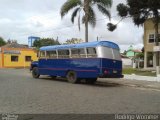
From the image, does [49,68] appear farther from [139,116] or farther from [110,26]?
[139,116]

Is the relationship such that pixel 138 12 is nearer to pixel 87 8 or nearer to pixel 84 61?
pixel 87 8

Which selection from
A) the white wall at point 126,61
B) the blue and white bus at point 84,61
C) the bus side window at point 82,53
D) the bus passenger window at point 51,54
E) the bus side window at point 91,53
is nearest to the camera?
the blue and white bus at point 84,61

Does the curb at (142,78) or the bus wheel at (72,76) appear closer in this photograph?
the bus wheel at (72,76)

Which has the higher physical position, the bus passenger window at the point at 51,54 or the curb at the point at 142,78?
the bus passenger window at the point at 51,54

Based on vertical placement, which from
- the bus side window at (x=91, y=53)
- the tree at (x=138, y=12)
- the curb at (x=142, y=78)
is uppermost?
the tree at (x=138, y=12)

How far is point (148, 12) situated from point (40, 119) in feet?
82.2

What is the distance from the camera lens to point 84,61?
2058cm

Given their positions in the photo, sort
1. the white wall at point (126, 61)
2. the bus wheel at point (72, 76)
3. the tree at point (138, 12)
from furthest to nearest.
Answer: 1. the white wall at point (126, 61)
2. the tree at point (138, 12)
3. the bus wheel at point (72, 76)

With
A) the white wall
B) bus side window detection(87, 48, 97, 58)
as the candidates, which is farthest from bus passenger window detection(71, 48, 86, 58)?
the white wall

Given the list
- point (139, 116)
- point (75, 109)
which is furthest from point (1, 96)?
point (139, 116)

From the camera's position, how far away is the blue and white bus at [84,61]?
19.7m

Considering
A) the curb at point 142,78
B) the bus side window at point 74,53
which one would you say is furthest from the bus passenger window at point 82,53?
the curb at point 142,78

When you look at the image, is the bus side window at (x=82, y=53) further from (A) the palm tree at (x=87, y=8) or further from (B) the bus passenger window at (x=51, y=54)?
(A) the palm tree at (x=87, y=8)

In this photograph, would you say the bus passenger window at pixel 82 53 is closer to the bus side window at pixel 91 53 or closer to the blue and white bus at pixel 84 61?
the blue and white bus at pixel 84 61
